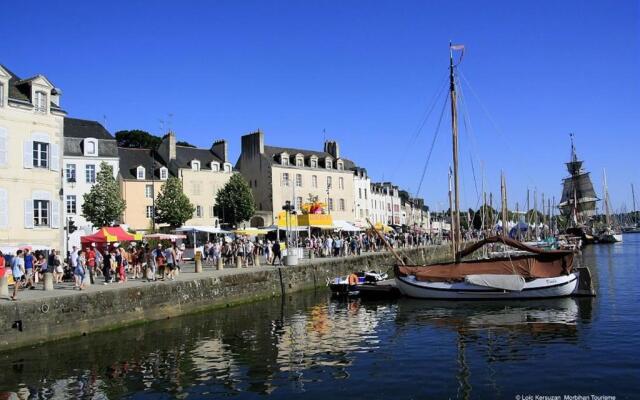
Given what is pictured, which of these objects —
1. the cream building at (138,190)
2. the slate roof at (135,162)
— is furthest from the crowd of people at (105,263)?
the slate roof at (135,162)

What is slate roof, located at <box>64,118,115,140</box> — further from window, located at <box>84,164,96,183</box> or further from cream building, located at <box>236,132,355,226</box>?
cream building, located at <box>236,132,355,226</box>

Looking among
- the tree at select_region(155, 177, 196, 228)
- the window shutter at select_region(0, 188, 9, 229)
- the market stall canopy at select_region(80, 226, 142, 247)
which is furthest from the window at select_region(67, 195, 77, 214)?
the window shutter at select_region(0, 188, 9, 229)

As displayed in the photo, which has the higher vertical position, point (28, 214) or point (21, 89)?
point (21, 89)

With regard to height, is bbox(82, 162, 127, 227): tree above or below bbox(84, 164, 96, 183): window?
below

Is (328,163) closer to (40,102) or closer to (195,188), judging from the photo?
(195,188)

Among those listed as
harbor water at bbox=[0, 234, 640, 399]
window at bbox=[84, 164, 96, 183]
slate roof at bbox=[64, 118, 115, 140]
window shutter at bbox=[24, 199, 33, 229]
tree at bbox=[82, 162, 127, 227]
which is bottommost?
harbor water at bbox=[0, 234, 640, 399]

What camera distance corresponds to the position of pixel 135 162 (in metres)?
60.3

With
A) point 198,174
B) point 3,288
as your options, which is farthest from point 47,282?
point 198,174

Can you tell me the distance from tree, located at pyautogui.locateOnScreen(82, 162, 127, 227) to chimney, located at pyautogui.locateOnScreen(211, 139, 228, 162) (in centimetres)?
1931

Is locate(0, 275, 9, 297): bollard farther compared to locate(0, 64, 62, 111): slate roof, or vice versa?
locate(0, 64, 62, 111): slate roof

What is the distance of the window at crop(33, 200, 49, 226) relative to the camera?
28.9 m

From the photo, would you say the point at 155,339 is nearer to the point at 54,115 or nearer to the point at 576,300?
the point at 54,115

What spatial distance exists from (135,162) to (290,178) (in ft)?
60.7

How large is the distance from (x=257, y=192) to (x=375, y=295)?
4127 cm
